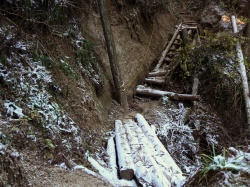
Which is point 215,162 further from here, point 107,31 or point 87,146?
point 107,31

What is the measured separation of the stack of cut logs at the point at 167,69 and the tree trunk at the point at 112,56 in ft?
4.08

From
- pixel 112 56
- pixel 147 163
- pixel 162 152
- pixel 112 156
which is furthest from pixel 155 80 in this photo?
pixel 147 163

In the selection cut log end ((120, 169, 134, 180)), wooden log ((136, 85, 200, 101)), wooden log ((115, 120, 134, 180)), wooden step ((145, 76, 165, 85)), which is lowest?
cut log end ((120, 169, 134, 180))

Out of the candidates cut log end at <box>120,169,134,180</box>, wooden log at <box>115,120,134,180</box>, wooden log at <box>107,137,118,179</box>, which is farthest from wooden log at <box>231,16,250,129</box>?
cut log end at <box>120,169,134,180</box>

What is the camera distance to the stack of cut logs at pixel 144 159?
12.9ft

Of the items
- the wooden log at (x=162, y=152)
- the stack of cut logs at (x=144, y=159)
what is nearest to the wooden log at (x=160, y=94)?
the wooden log at (x=162, y=152)

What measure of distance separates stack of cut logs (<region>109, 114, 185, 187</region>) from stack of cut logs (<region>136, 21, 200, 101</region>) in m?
2.33

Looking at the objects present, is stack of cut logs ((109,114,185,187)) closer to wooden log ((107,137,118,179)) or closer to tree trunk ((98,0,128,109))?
wooden log ((107,137,118,179))

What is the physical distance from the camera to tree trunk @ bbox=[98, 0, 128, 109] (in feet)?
21.4

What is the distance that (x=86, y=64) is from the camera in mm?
6320

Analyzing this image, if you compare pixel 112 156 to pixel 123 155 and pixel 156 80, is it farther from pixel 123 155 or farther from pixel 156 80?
pixel 156 80

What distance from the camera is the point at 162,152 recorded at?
4930mm

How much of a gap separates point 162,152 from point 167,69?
4688 millimetres

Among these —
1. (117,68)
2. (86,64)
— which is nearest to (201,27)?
(117,68)
